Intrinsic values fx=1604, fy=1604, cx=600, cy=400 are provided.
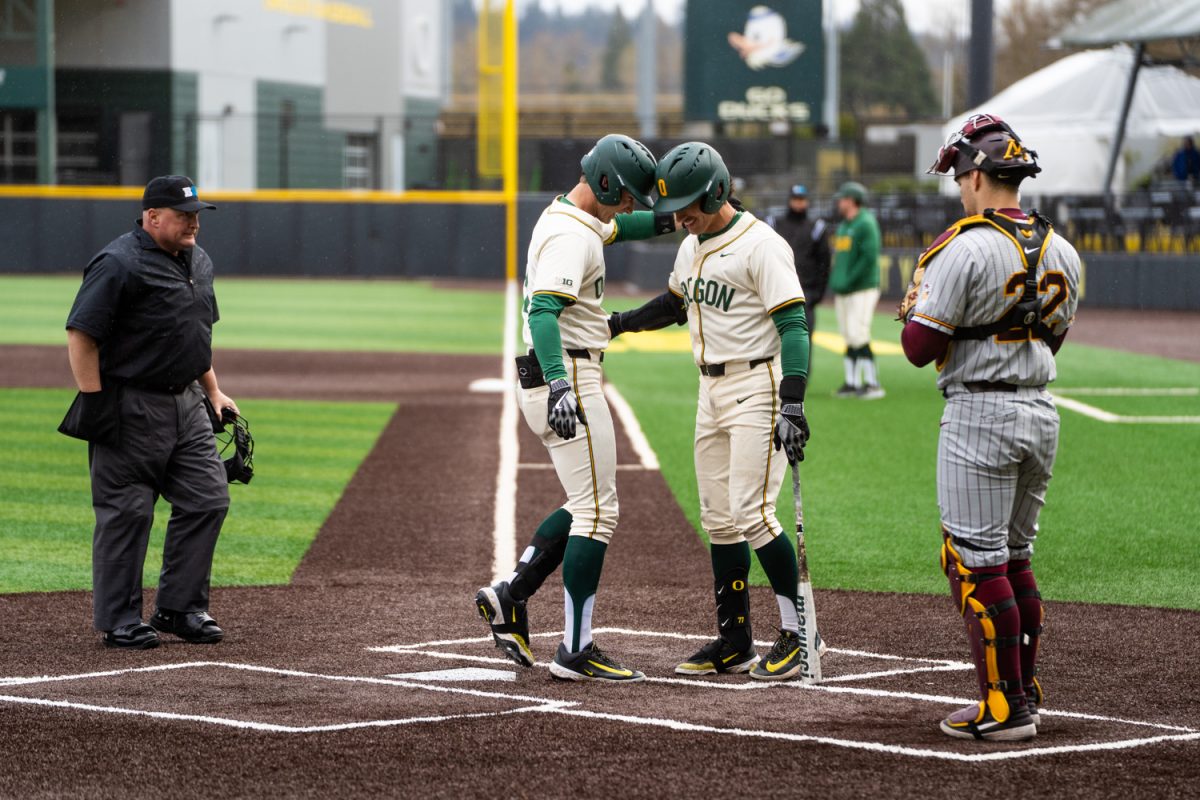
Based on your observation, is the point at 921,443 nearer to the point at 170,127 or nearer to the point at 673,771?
the point at 673,771

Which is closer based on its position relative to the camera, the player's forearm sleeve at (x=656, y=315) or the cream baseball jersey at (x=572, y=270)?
the cream baseball jersey at (x=572, y=270)

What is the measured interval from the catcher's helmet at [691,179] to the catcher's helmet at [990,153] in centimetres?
95

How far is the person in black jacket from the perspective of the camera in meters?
14.8

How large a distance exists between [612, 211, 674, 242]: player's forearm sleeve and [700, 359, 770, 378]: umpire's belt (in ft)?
2.16

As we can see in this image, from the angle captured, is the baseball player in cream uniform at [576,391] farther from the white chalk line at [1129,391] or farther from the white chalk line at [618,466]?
the white chalk line at [1129,391]

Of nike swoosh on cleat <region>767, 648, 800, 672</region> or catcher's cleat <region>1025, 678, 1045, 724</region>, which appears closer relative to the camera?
catcher's cleat <region>1025, 678, 1045, 724</region>

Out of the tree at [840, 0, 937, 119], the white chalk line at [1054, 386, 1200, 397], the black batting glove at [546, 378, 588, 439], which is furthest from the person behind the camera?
the tree at [840, 0, 937, 119]

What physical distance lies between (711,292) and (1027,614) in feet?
5.26

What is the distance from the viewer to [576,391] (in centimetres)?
587

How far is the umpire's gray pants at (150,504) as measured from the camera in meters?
6.38

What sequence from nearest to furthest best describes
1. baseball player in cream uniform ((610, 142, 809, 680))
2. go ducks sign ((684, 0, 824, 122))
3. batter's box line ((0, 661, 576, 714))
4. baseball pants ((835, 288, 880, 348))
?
batter's box line ((0, 661, 576, 714)) < baseball player in cream uniform ((610, 142, 809, 680)) < baseball pants ((835, 288, 880, 348)) < go ducks sign ((684, 0, 824, 122))

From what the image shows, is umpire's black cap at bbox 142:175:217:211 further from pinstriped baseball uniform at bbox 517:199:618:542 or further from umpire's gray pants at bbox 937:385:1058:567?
umpire's gray pants at bbox 937:385:1058:567

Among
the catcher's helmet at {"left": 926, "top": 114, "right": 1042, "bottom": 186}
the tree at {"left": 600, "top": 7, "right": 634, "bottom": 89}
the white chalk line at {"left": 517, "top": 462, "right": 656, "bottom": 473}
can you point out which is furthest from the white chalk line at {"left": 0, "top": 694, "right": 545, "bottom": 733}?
the tree at {"left": 600, "top": 7, "right": 634, "bottom": 89}

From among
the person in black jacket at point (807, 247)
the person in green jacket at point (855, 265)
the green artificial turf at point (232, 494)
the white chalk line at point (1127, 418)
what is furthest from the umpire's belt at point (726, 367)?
the person in green jacket at point (855, 265)
